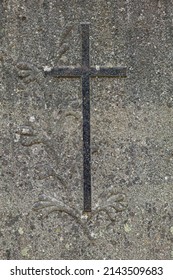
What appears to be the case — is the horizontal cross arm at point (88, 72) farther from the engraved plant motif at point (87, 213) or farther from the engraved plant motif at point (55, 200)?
the engraved plant motif at point (87, 213)

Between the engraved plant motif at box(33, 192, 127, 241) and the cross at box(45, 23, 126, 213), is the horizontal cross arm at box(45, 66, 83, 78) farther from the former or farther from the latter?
the engraved plant motif at box(33, 192, 127, 241)

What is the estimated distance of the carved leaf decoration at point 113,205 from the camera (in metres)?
3.38

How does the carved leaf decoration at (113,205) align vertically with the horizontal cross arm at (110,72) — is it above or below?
below

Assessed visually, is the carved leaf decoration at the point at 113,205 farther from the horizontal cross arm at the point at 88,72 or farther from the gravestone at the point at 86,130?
the horizontal cross arm at the point at 88,72

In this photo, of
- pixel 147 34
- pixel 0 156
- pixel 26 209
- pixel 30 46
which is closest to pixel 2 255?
pixel 26 209

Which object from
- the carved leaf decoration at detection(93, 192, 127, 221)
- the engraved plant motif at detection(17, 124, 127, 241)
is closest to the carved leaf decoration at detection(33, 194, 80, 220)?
the engraved plant motif at detection(17, 124, 127, 241)

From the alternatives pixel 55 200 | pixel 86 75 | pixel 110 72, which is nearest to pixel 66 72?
pixel 86 75

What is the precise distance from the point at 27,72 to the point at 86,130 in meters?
0.39

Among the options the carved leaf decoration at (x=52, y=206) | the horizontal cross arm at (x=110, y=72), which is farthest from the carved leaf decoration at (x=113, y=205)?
→ the horizontal cross arm at (x=110, y=72)

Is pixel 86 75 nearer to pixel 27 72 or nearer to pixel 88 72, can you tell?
pixel 88 72

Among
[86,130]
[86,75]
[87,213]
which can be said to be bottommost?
[87,213]

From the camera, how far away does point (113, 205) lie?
11.1 ft

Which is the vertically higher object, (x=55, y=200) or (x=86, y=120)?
(x=86, y=120)

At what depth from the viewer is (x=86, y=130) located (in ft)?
11.1
